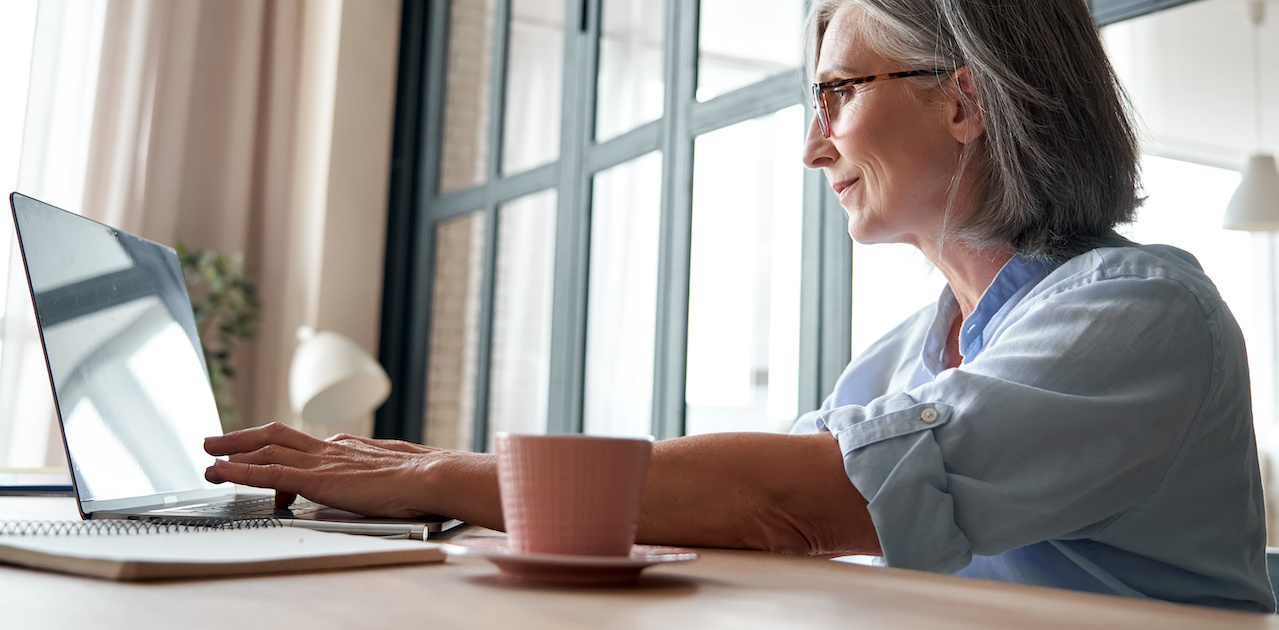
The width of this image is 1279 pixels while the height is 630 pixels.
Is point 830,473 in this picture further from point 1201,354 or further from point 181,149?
point 181,149

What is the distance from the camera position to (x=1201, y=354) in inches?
30.9

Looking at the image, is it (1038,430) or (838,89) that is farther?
(838,89)

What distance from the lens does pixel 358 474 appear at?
83cm

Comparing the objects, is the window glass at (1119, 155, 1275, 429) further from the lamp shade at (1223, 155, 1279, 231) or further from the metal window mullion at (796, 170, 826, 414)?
the metal window mullion at (796, 170, 826, 414)

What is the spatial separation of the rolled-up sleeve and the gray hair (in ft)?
0.75

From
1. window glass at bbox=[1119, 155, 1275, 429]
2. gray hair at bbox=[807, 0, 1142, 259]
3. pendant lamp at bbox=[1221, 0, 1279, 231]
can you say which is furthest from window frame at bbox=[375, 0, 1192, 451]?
gray hair at bbox=[807, 0, 1142, 259]

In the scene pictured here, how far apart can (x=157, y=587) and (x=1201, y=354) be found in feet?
2.37

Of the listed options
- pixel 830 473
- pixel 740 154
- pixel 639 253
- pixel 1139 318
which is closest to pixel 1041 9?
pixel 1139 318

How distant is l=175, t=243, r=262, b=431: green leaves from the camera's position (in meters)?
3.57

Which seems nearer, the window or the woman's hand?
the woman's hand

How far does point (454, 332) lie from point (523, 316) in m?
0.47


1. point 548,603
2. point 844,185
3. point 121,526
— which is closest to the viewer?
point 548,603

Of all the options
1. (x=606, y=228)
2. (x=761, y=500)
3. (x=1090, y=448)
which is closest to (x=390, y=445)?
(x=761, y=500)

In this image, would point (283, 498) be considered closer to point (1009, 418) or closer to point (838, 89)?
point (1009, 418)
